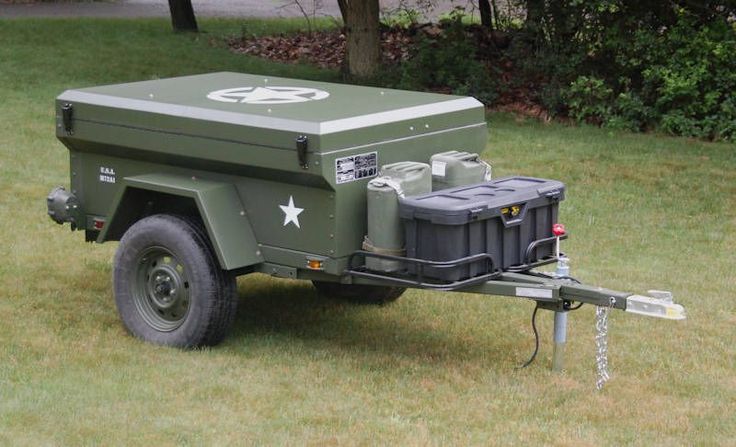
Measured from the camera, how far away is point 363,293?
28.7 feet

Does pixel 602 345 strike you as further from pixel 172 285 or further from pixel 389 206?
pixel 172 285

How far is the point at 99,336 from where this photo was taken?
7.87 meters

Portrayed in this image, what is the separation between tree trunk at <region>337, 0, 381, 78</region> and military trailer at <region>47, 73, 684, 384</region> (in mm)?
9200

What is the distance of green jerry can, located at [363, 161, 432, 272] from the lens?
6988 mm

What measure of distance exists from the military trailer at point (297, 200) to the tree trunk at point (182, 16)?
46.1 ft

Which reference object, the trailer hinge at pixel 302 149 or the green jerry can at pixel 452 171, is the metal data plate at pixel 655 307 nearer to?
the green jerry can at pixel 452 171

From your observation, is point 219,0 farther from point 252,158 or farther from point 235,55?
point 252,158

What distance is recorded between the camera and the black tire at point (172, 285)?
7.40m

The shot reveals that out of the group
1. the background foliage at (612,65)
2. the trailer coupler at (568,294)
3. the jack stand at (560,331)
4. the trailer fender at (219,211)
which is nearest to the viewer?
the trailer coupler at (568,294)

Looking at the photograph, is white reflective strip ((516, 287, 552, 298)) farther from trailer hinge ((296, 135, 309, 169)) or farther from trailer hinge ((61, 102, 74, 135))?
trailer hinge ((61, 102, 74, 135))

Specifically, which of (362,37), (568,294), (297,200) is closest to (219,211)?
(297,200)

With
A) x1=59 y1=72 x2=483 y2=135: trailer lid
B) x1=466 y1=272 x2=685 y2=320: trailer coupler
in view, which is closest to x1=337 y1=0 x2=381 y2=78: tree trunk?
x1=59 y1=72 x2=483 y2=135: trailer lid

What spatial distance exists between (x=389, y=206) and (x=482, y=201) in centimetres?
49

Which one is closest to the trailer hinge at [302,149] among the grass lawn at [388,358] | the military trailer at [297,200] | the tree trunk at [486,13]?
the military trailer at [297,200]
